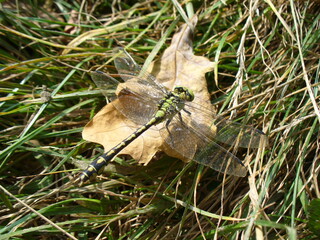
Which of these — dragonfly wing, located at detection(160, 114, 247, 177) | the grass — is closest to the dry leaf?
dragonfly wing, located at detection(160, 114, 247, 177)

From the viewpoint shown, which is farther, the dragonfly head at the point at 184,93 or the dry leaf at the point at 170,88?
the dragonfly head at the point at 184,93

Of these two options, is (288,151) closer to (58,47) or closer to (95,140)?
(95,140)

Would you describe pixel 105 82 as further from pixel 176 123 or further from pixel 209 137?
pixel 209 137

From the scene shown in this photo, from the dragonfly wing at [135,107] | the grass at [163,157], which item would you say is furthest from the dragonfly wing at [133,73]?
the grass at [163,157]

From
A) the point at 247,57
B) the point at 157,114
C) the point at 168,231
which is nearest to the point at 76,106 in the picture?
the point at 157,114

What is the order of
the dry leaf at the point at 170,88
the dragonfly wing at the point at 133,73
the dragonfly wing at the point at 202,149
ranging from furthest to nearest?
1. the dragonfly wing at the point at 133,73
2. the dry leaf at the point at 170,88
3. the dragonfly wing at the point at 202,149

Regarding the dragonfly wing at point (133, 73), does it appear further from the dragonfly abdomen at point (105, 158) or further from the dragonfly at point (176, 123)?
the dragonfly abdomen at point (105, 158)
